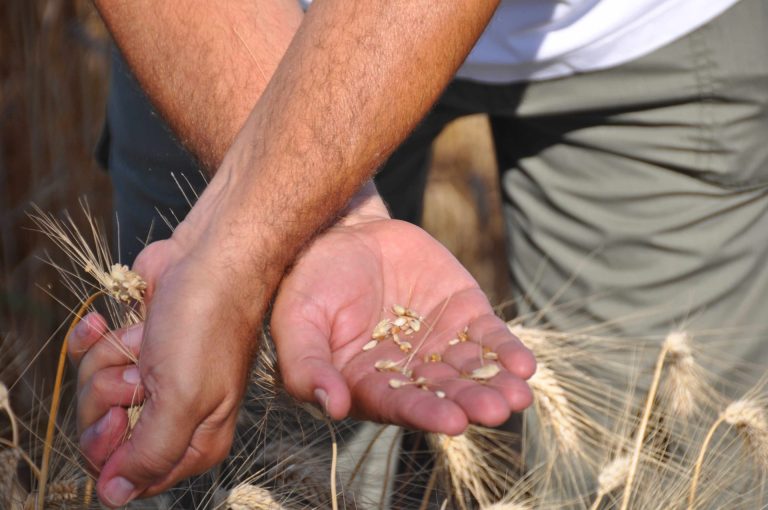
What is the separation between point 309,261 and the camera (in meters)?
1.08

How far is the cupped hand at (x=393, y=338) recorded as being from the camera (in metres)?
0.88

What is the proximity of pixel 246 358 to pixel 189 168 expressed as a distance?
0.61 m

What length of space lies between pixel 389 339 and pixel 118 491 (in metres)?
0.31

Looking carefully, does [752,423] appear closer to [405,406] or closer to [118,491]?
[405,406]

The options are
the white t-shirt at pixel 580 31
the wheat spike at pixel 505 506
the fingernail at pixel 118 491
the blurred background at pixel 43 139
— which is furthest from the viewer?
the blurred background at pixel 43 139

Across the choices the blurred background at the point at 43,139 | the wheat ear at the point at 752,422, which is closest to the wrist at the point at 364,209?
the wheat ear at the point at 752,422

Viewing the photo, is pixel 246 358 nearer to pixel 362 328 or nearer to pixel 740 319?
pixel 362 328

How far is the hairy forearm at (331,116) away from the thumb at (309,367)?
53 millimetres

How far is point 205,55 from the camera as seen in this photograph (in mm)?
1277

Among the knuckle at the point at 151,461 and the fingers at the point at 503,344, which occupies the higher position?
the fingers at the point at 503,344

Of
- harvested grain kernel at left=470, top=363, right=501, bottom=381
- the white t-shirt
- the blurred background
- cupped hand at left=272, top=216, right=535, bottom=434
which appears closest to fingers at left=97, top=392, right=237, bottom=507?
cupped hand at left=272, top=216, right=535, bottom=434

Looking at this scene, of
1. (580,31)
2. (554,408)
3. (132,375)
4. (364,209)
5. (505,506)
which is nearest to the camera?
(132,375)

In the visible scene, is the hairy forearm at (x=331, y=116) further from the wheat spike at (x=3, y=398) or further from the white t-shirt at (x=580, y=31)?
the white t-shirt at (x=580, y=31)

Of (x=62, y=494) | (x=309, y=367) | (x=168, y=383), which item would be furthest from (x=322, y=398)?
(x=62, y=494)
